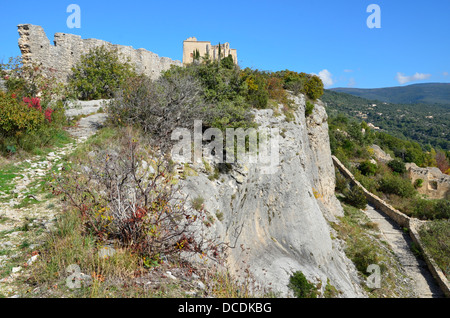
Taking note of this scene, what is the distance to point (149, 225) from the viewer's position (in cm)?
437

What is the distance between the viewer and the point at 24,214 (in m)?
5.32

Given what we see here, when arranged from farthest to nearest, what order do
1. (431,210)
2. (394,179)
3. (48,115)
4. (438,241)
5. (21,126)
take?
(394,179) < (431,210) < (438,241) < (48,115) < (21,126)

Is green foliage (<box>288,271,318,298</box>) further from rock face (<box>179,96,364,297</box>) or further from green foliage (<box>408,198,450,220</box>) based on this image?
green foliage (<box>408,198,450,220</box>)

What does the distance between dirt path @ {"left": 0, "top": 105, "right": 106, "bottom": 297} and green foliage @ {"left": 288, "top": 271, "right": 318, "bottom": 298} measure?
6149 millimetres

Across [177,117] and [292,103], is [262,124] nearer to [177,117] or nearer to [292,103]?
[177,117]

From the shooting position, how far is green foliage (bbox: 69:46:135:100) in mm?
13430

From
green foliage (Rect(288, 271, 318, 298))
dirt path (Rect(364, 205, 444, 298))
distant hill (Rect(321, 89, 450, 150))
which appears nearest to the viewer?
green foliage (Rect(288, 271, 318, 298))

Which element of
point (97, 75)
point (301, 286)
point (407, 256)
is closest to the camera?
point (301, 286)

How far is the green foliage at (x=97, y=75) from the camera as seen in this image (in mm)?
13430

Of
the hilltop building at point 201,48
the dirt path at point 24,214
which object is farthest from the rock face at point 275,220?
the hilltop building at point 201,48

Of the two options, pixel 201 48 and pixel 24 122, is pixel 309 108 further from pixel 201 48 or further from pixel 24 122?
pixel 201 48

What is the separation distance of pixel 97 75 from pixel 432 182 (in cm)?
3722

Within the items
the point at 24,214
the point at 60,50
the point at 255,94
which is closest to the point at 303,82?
the point at 255,94

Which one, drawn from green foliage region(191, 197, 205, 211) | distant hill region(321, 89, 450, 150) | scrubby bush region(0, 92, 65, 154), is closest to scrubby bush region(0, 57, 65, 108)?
scrubby bush region(0, 92, 65, 154)
